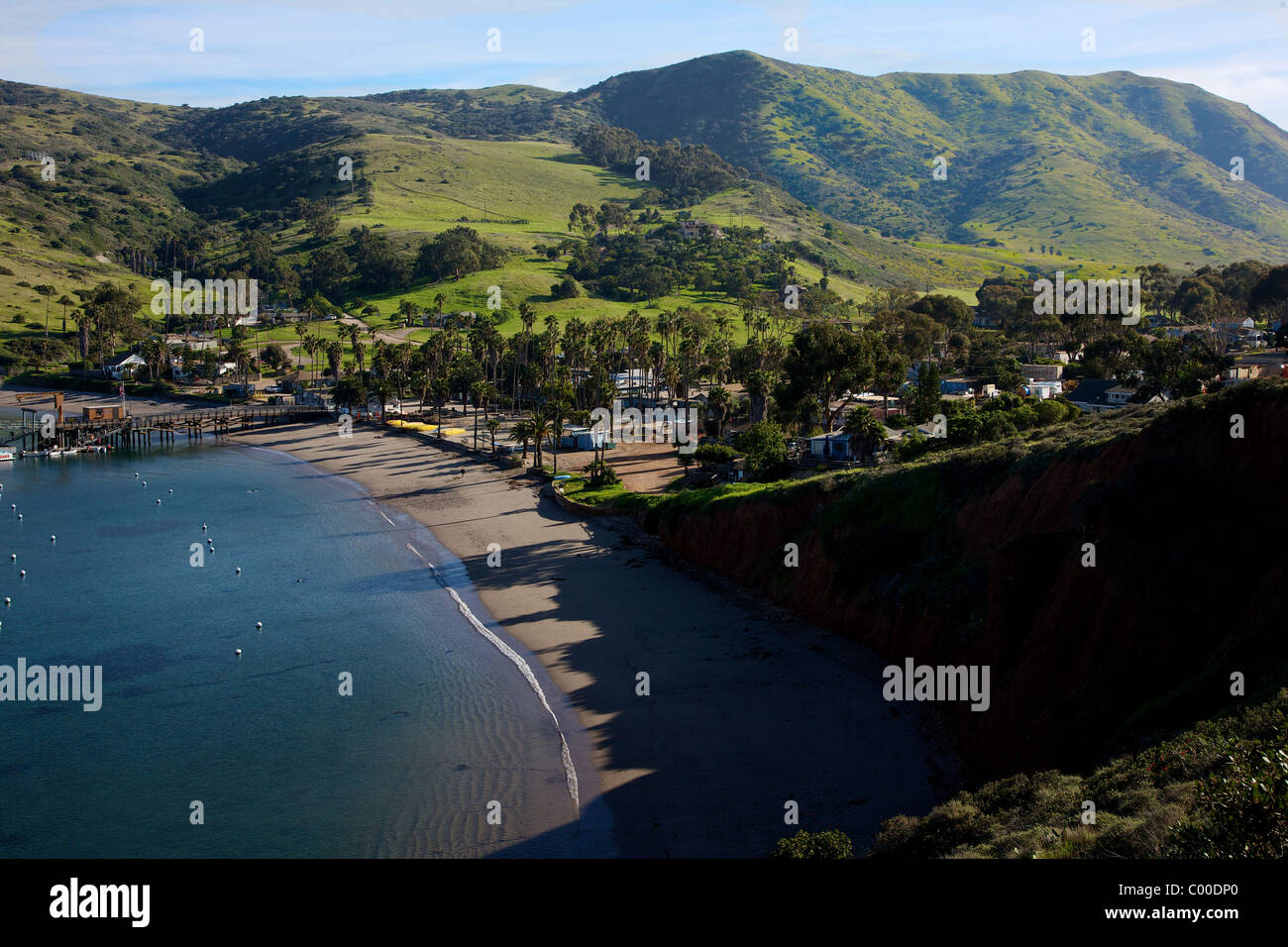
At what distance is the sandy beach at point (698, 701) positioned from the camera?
25609mm

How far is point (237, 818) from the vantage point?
89.0 ft

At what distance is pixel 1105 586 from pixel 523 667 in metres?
21.2

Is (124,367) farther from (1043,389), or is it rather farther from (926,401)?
(1043,389)

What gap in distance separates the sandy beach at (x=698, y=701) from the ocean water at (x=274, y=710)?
1459 mm

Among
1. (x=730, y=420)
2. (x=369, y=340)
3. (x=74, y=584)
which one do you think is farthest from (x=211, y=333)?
(x=74, y=584)

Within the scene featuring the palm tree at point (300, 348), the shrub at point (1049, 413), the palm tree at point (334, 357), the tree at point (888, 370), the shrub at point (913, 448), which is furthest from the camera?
the palm tree at point (300, 348)

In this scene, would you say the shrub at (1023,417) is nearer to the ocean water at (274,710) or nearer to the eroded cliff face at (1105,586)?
the eroded cliff face at (1105,586)

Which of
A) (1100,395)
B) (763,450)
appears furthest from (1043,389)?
(763,450)

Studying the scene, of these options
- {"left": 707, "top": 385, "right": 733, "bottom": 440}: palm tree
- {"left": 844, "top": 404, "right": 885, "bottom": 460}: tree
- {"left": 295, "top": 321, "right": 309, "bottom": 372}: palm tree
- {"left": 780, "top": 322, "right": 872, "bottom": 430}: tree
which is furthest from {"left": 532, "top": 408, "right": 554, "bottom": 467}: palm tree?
{"left": 295, "top": 321, "right": 309, "bottom": 372}: palm tree

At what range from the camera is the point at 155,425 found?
351 ft

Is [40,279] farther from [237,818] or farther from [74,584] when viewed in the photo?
[237,818]

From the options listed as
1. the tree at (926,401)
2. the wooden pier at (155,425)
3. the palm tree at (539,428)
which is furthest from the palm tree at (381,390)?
the tree at (926,401)

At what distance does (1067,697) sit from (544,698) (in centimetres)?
1753

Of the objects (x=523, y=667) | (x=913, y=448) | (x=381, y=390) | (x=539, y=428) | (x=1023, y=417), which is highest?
(x=381, y=390)
